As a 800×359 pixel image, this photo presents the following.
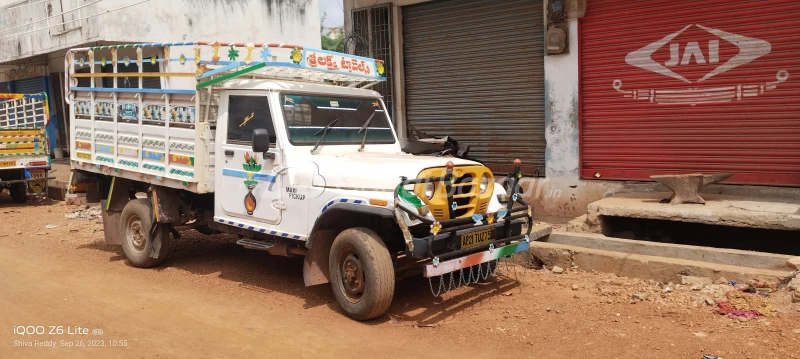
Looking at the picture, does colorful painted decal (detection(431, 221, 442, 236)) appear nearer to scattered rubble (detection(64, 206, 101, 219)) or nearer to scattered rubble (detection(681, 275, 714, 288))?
scattered rubble (detection(681, 275, 714, 288))

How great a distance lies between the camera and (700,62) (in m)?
7.74

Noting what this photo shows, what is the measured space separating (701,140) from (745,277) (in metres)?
2.81

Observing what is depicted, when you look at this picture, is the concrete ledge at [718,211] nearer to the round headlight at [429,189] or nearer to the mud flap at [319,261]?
the round headlight at [429,189]

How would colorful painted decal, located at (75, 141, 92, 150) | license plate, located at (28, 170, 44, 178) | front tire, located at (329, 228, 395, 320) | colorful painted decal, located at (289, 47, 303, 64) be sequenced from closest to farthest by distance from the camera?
front tire, located at (329, 228, 395, 320), colorful painted decal, located at (289, 47, 303, 64), colorful painted decal, located at (75, 141, 92, 150), license plate, located at (28, 170, 44, 178)

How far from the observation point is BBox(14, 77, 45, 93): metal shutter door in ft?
66.3

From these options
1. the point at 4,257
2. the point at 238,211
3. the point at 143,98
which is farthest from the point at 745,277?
the point at 4,257

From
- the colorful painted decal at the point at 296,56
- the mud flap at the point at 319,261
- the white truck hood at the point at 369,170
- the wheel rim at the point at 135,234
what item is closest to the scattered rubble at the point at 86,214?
the wheel rim at the point at 135,234

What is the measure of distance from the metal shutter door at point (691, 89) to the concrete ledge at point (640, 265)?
7.70ft

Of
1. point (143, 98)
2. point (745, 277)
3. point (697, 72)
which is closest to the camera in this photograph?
point (745, 277)

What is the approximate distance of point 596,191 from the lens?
868 centimetres

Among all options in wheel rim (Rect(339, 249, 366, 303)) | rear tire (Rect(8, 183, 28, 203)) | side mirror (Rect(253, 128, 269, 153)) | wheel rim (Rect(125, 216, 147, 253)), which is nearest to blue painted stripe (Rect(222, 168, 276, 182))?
side mirror (Rect(253, 128, 269, 153))

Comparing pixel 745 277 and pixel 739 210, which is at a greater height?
pixel 739 210

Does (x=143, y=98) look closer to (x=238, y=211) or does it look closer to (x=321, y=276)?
(x=238, y=211)

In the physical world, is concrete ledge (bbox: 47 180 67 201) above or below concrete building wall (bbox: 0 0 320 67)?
below
